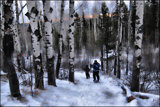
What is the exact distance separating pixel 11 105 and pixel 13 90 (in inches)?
21.0

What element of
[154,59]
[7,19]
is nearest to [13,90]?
[7,19]

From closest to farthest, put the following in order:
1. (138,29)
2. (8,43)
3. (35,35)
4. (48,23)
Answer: (8,43), (35,35), (138,29), (48,23)

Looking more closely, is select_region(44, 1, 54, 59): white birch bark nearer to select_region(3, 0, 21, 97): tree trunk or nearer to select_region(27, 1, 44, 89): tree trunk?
select_region(27, 1, 44, 89): tree trunk

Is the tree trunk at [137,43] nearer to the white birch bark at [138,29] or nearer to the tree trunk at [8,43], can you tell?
the white birch bark at [138,29]

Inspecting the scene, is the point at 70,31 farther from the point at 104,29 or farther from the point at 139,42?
the point at 104,29

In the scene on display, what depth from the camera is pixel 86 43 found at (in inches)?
1337

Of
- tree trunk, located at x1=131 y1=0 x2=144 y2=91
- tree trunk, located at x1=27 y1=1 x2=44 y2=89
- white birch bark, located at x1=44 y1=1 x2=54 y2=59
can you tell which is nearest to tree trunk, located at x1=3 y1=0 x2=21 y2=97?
tree trunk, located at x1=27 y1=1 x2=44 y2=89

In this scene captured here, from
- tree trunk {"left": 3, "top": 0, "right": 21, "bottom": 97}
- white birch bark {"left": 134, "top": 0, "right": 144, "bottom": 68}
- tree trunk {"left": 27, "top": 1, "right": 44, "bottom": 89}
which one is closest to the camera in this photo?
tree trunk {"left": 3, "top": 0, "right": 21, "bottom": 97}

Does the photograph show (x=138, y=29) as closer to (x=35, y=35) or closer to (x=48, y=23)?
(x=48, y=23)

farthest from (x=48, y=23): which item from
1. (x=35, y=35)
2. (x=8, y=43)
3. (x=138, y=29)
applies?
(x=138, y=29)

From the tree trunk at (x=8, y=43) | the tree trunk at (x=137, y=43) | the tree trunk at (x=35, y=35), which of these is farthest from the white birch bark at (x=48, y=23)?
the tree trunk at (x=137, y=43)

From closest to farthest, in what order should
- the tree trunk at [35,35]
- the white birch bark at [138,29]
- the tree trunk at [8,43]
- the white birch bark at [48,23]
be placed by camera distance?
the tree trunk at [8,43] → the tree trunk at [35,35] → the white birch bark at [138,29] → the white birch bark at [48,23]

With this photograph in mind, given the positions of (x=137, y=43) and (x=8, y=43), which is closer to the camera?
(x=8, y=43)

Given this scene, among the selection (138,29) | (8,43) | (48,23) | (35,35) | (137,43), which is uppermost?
(48,23)
